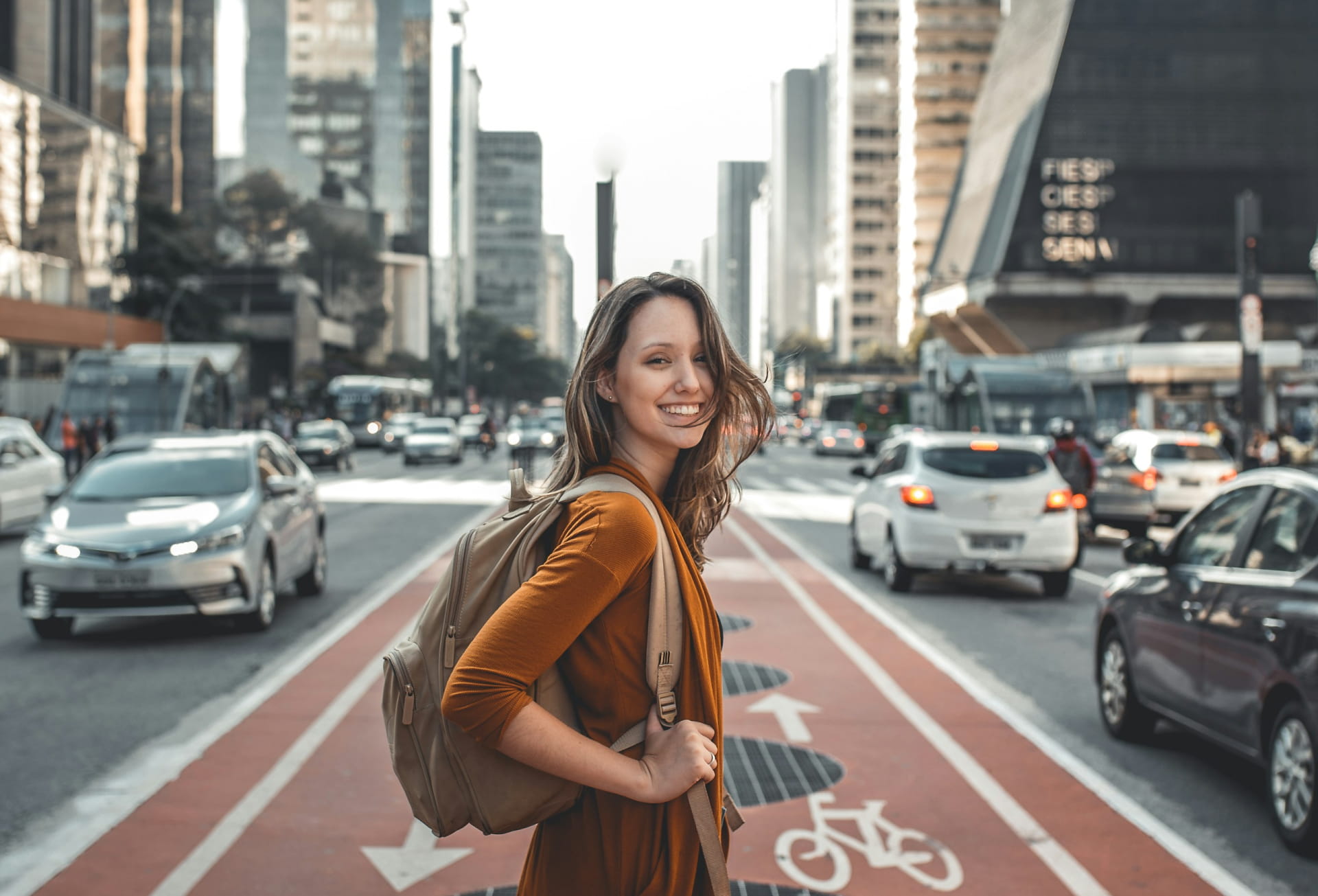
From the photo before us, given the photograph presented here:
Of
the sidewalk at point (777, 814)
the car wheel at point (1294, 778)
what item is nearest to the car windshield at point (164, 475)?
the sidewalk at point (777, 814)

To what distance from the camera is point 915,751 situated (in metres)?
7.21

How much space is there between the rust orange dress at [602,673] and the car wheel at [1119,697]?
18.1 feet

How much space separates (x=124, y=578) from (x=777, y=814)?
20.3 feet

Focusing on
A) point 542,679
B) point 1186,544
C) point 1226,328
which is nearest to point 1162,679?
point 1186,544

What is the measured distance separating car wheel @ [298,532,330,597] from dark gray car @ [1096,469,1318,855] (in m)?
7.93

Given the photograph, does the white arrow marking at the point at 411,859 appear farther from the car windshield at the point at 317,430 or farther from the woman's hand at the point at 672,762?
the car windshield at the point at 317,430

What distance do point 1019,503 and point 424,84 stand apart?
158755 millimetres

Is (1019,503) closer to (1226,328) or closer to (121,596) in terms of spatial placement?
(121,596)

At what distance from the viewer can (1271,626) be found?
5.80 meters

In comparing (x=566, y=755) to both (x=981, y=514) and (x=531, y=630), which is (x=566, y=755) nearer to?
(x=531, y=630)

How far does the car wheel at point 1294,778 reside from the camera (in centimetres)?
540

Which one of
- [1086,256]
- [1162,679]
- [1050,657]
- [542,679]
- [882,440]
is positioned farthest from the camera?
[1086,256]

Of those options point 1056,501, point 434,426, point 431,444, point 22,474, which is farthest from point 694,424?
point 434,426

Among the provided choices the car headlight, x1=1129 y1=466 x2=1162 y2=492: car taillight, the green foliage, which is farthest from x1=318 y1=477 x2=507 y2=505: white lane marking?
the green foliage
